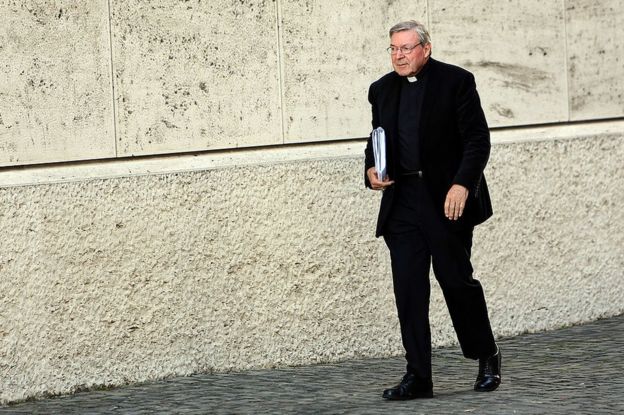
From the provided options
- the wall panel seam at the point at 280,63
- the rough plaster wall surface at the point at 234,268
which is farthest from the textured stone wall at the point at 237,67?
the rough plaster wall surface at the point at 234,268

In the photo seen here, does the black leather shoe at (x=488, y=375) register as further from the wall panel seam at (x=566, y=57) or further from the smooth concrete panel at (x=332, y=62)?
the wall panel seam at (x=566, y=57)

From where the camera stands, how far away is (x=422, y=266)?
669 cm

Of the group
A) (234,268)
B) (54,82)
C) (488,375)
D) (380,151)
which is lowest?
(488,375)

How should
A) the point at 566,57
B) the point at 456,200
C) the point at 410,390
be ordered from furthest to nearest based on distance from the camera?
1. the point at 566,57
2. the point at 410,390
3. the point at 456,200

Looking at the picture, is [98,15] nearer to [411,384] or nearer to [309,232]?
[309,232]

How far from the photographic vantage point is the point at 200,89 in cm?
780

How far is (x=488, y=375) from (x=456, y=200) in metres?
0.95

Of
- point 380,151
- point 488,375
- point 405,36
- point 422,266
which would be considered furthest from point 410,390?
point 405,36

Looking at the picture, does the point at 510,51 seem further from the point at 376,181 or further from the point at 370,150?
the point at 376,181

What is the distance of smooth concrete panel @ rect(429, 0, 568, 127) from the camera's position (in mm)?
8641

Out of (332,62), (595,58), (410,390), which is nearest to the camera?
(410,390)

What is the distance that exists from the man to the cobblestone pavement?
0.29 meters

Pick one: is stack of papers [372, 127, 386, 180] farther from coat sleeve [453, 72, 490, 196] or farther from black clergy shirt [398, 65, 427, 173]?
coat sleeve [453, 72, 490, 196]

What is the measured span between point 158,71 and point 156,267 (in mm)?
1068
